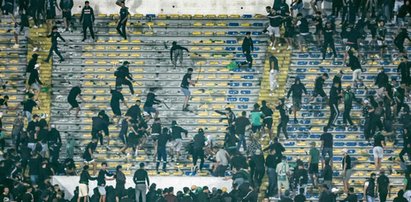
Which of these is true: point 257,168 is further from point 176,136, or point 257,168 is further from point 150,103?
point 150,103

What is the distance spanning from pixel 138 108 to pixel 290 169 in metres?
4.88

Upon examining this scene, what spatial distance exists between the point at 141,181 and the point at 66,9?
9.13 meters

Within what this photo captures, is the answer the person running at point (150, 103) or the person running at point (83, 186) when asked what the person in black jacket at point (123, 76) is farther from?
the person running at point (83, 186)

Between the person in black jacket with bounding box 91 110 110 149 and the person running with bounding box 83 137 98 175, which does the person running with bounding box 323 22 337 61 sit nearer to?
the person in black jacket with bounding box 91 110 110 149

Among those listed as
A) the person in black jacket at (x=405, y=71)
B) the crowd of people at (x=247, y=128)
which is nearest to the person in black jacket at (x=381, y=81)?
the crowd of people at (x=247, y=128)

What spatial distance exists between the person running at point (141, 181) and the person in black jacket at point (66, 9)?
8699 mm

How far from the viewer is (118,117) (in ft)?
154

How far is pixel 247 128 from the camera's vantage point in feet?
152

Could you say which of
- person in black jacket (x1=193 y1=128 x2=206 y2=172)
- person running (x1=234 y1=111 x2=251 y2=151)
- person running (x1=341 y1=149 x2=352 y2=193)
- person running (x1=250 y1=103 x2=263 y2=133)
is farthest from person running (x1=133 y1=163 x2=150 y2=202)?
person running (x1=341 y1=149 x2=352 y2=193)

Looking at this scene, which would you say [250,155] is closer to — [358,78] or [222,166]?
[222,166]

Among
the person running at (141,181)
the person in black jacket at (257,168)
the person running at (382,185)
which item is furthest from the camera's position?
the person in black jacket at (257,168)

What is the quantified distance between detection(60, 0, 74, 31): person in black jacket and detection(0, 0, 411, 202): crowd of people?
4 cm

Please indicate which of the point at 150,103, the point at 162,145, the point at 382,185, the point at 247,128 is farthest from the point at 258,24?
the point at 382,185

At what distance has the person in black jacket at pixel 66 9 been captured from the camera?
4975cm
